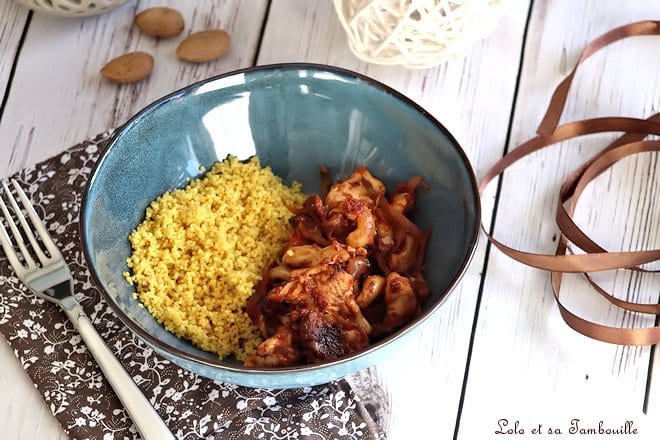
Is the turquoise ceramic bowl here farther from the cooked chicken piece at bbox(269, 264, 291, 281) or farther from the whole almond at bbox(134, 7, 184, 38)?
the whole almond at bbox(134, 7, 184, 38)

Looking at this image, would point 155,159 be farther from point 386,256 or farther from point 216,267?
point 386,256

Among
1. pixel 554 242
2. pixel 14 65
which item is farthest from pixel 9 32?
pixel 554 242

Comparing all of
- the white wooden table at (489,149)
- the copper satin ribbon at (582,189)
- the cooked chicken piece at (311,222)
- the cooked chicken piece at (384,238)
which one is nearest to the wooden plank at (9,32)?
the white wooden table at (489,149)

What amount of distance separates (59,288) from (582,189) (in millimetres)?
844

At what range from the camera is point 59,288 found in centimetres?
137

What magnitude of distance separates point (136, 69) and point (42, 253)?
394mm

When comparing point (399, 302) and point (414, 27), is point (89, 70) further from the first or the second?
point (399, 302)

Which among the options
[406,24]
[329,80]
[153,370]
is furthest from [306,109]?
[153,370]

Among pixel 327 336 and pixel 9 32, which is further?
pixel 9 32

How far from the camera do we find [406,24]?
144 centimetres

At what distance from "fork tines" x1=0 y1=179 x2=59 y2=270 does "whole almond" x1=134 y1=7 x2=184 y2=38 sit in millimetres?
405

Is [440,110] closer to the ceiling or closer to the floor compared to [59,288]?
closer to the ceiling

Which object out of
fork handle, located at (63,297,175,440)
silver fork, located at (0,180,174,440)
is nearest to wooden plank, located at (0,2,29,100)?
silver fork, located at (0,180,174,440)

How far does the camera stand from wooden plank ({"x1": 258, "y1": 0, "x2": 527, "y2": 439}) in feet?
4.35
